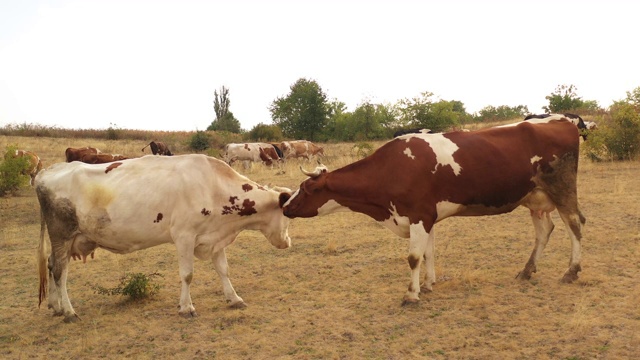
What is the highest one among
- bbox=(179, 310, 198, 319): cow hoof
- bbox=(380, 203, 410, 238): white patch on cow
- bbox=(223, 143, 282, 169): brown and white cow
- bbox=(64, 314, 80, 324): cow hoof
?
bbox=(223, 143, 282, 169): brown and white cow

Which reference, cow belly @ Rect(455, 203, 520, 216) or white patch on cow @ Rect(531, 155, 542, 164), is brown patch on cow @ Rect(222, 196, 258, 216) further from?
white patch on cow @ Rect(531, 155, 542, 164)

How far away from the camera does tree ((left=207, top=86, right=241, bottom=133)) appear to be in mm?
61125

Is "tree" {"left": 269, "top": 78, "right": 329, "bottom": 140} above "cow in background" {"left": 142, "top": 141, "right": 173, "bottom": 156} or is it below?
above

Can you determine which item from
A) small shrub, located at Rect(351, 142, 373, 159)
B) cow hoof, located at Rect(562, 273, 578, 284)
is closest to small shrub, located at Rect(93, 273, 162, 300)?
cow hoof, located at Rect(562, 273, 578, 284)

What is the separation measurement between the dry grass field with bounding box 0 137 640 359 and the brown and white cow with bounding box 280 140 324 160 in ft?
65.0

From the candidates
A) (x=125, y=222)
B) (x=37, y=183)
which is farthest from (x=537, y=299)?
(x=37, y=183)

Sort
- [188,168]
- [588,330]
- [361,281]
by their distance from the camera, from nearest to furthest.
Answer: [588,330] → [188,168] → [361,281]

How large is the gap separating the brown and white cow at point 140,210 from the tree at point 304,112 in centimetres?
4333

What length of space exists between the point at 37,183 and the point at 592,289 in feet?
23.4

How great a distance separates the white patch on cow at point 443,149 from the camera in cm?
683

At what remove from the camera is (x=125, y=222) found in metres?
6.73

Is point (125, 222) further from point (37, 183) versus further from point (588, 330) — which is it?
point (588, 330)

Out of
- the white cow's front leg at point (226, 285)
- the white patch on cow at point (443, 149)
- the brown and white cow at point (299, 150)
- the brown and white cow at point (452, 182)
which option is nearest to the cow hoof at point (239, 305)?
the white cow's front leg at point (226, 285)

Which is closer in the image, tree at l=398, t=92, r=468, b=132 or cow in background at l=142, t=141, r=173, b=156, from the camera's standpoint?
cow in background at l=142, t=141, r=173, b=156
